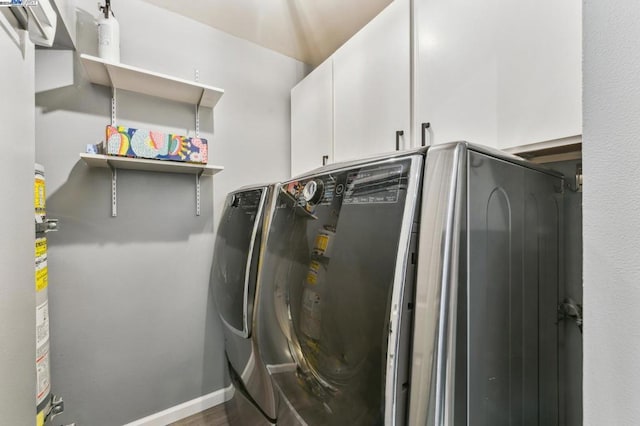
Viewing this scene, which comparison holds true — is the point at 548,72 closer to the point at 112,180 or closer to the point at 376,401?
the point at 376,401

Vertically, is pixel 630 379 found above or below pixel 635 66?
below

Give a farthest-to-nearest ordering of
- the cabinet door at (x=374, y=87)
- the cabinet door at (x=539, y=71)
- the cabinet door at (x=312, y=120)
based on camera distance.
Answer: the cabinet door at (x=312, y=120), the cabinet door at (x=374, y=87), the cabinet door at (x=539, y=71)

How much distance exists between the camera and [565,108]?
0.85m

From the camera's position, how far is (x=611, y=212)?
425 millimetres

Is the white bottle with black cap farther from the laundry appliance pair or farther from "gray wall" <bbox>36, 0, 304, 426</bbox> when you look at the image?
the laundry appliance pair

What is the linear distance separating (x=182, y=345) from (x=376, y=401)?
69.3 inches

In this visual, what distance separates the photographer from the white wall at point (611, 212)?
1.32 feet

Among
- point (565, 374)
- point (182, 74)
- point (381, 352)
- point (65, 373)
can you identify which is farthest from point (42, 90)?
point (565, 374)

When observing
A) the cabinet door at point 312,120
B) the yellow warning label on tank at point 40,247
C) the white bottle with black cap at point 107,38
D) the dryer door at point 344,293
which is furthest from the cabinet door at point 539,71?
the yellow warning label on tank at point 40,247

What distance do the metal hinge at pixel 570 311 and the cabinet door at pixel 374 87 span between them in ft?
2.92

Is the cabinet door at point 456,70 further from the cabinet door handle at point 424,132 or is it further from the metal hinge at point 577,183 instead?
the metal hinge at point 577,183

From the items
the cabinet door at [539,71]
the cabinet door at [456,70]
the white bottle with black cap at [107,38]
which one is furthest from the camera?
the white bottle with black cap at [107,38]

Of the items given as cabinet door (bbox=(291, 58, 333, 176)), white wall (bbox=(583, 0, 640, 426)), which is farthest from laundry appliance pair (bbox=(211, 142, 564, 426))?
cabinet door (bbox=(291, 58, 333, 176))

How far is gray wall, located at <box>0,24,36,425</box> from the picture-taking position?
704 mm
